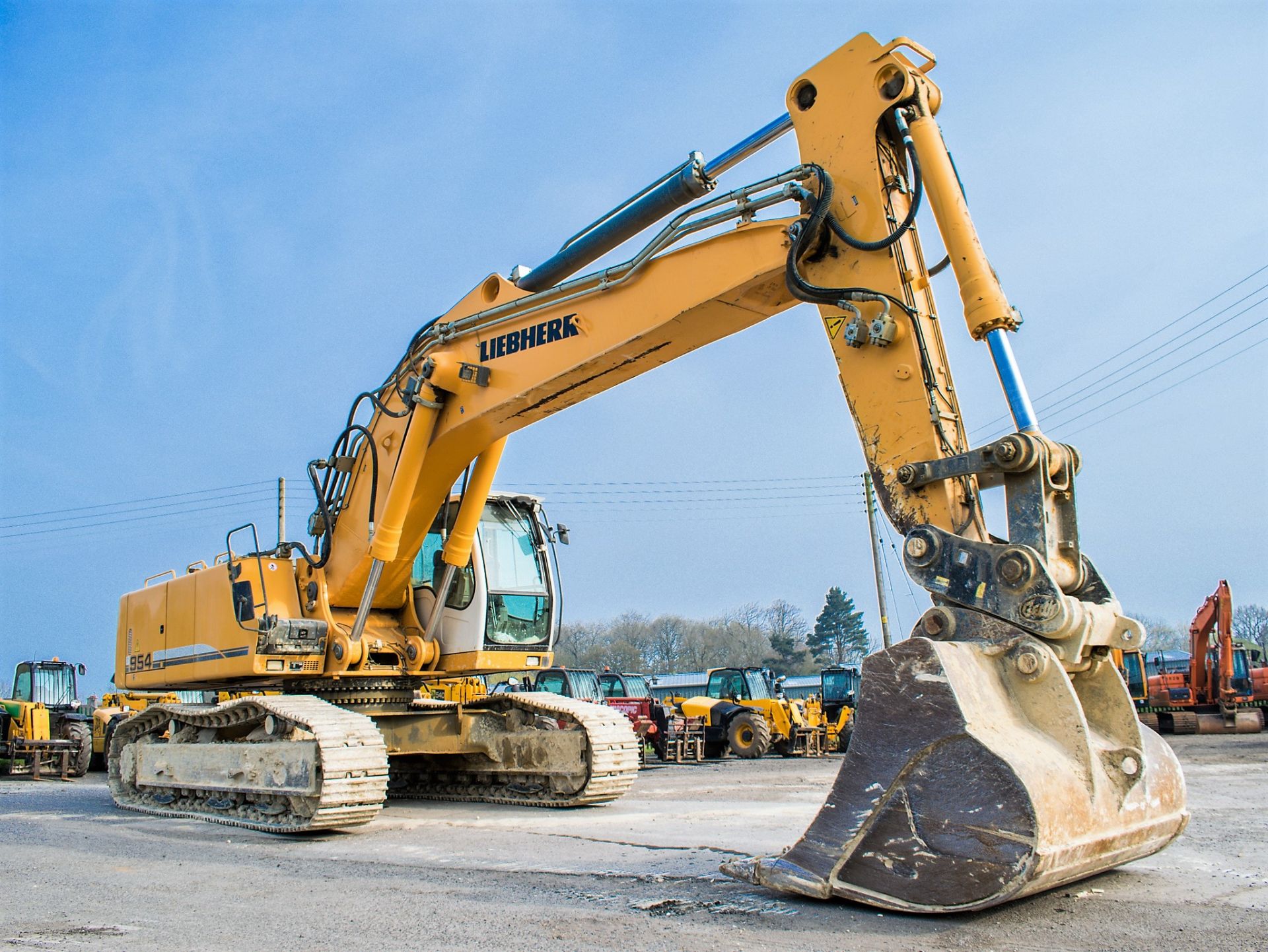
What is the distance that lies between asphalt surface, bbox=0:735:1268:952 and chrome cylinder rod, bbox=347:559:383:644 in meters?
1.63

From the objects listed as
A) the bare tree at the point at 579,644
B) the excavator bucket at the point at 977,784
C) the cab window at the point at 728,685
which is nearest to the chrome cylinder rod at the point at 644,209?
the excavator bucket at the point at 977,784

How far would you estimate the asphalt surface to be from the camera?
4051 millimetres

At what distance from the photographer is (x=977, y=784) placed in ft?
12.9

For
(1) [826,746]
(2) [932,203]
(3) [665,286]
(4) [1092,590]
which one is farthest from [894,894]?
(1) [826,746]

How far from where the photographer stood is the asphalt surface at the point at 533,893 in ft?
13.3

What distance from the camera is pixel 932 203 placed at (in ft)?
17.5

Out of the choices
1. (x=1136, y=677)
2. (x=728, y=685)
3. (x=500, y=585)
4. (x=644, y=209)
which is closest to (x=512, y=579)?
(x=500, y=585)

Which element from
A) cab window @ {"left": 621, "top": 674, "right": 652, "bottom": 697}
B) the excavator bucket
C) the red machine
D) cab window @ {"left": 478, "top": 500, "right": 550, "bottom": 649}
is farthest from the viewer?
cab window @ {"left": 621, "top": 674, "right": 652, "bottom": 697}

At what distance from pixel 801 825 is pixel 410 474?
4172 mm

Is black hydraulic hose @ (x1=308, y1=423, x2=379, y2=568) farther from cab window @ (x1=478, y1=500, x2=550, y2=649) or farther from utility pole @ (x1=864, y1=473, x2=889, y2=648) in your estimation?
utility pole @ (x1=864, y1=473, x2=889, y2=648)

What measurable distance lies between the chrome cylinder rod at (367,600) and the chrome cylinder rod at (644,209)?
269 cm

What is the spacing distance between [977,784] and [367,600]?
19.9 ft

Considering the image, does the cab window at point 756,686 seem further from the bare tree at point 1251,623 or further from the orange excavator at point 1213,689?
the bare tree at point 1251,623

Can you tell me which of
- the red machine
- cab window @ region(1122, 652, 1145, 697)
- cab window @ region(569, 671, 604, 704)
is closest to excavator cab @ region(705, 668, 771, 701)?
the red machine
